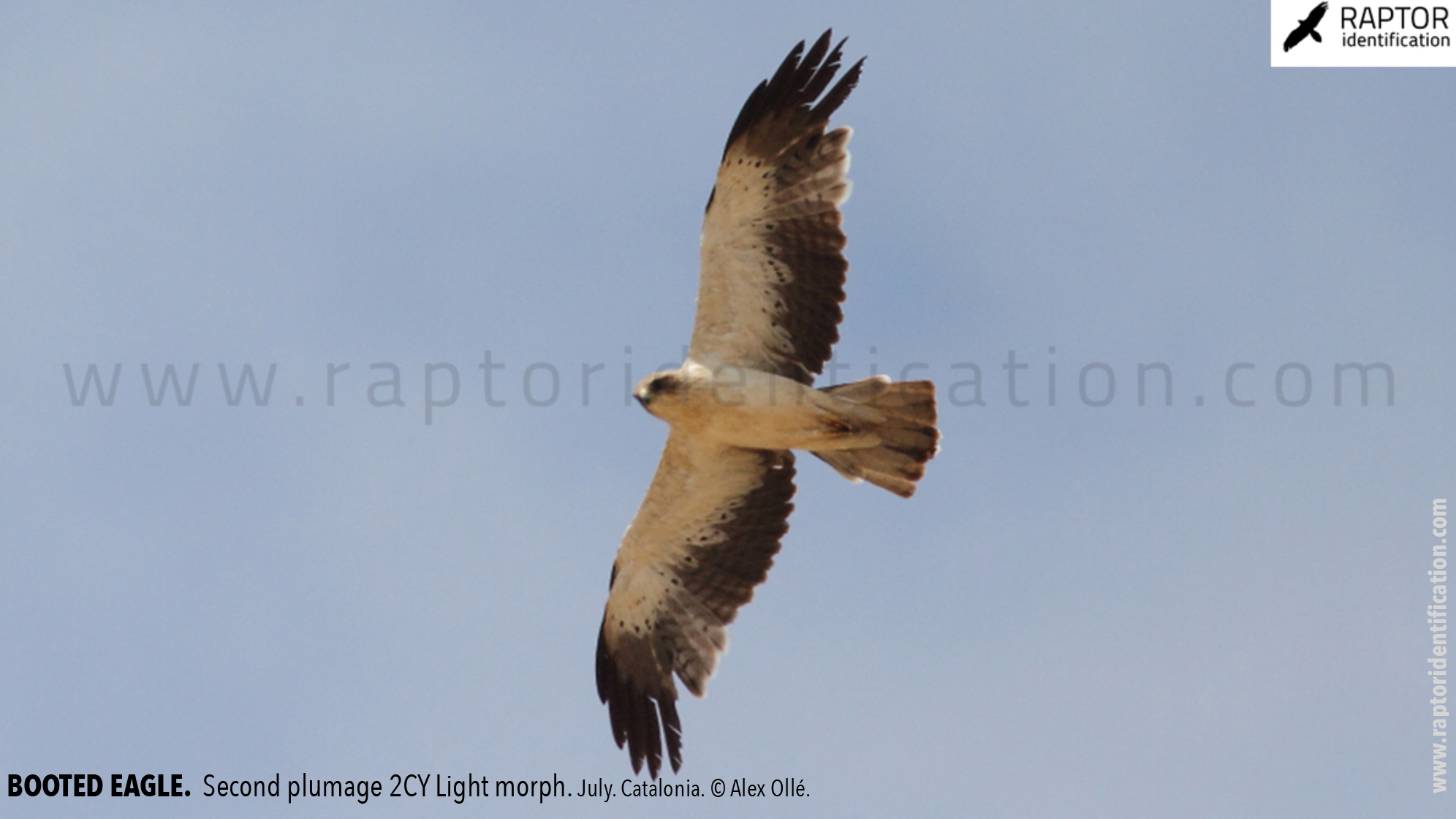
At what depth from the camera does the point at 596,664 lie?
12.0 meters

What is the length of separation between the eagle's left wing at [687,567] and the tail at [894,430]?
2.46ft

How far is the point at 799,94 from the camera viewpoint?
10.7 meters

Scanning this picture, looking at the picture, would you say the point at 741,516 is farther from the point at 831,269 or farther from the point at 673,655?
the point at 831,269

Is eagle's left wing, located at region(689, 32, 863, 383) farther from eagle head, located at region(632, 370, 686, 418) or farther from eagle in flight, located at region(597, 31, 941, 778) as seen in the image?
eagle head, located at region(632, 370, 686, 418)

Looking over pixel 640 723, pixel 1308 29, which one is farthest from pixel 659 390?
pixel 1308 29

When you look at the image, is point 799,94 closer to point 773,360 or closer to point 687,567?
point 773,360

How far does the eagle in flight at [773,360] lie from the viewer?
1067 cm

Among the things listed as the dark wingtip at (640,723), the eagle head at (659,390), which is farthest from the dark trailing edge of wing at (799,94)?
the dark wingtip at (640,723)

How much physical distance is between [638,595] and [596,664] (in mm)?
639

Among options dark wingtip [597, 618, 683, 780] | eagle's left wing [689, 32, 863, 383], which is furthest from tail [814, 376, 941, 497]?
dark wingtip [597, 618, 683, 780]

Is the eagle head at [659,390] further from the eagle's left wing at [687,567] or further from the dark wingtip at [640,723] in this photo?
the dark wingtip at [640,723]

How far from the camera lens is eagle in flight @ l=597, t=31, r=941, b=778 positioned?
10672 mm

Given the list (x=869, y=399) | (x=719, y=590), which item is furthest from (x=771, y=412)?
(x=719, y=590)

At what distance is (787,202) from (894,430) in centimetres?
172
